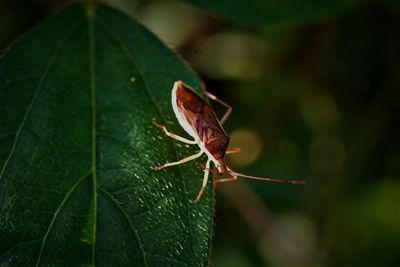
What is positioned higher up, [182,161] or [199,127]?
[199,127]

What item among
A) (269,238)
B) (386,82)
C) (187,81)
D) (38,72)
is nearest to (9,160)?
(38,72)

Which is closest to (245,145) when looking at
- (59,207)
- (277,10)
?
(277,10)

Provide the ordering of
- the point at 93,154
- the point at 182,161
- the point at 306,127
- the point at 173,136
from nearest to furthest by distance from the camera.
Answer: the point at 93,154
the point at 182,161
the point at 173,136
the point at 306,127

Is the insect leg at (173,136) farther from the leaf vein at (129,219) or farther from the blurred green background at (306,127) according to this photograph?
the blurred green background at (306,127)

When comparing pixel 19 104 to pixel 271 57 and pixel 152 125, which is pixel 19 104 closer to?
pixel 152 125

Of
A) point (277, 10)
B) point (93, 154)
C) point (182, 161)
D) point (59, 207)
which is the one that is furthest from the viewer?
point (277, 10)

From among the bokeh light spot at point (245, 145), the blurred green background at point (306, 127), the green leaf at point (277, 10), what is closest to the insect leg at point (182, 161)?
the green leaf at point (277, 10)

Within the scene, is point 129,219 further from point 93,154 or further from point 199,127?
point 199,127
